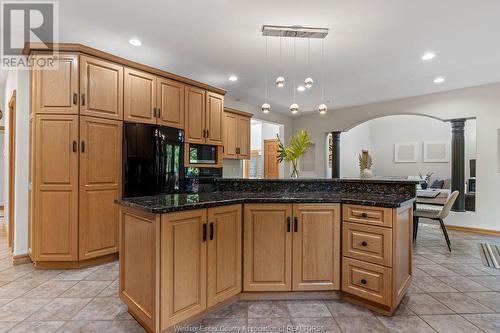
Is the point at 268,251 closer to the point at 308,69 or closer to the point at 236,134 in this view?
the point at 308,69

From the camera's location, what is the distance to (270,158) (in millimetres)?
8719

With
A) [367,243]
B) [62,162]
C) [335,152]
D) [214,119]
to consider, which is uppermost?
[214,119]

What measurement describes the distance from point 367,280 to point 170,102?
10.4 feet

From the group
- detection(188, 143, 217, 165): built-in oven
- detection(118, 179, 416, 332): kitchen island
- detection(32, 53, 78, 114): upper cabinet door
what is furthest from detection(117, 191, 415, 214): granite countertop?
detection(188, 143, 217, 165): built-in oven

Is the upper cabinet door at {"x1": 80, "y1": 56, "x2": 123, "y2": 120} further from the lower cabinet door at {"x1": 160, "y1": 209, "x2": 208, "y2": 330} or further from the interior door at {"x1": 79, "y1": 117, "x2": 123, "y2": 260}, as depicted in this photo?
the lower cabinet door at {"x1": 160, "y1": 209, "x2": 208, "y2": 330}

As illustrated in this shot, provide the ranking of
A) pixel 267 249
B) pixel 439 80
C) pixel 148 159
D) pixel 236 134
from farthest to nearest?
pixel 236 134 → pixel 439 80 → pixel 148 159 → pixel 267 249

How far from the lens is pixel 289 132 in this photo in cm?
753

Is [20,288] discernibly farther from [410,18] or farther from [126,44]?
[410,18]

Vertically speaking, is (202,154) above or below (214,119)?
below

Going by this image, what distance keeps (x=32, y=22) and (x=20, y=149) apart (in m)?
1.41

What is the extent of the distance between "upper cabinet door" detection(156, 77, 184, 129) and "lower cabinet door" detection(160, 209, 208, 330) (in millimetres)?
2158

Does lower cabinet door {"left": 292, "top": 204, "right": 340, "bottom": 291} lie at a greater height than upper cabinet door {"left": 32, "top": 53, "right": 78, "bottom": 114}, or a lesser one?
lesser

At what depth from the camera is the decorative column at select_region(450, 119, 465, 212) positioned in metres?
5.18

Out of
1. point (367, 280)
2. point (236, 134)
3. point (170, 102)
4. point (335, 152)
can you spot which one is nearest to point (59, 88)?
point (170, 102)
